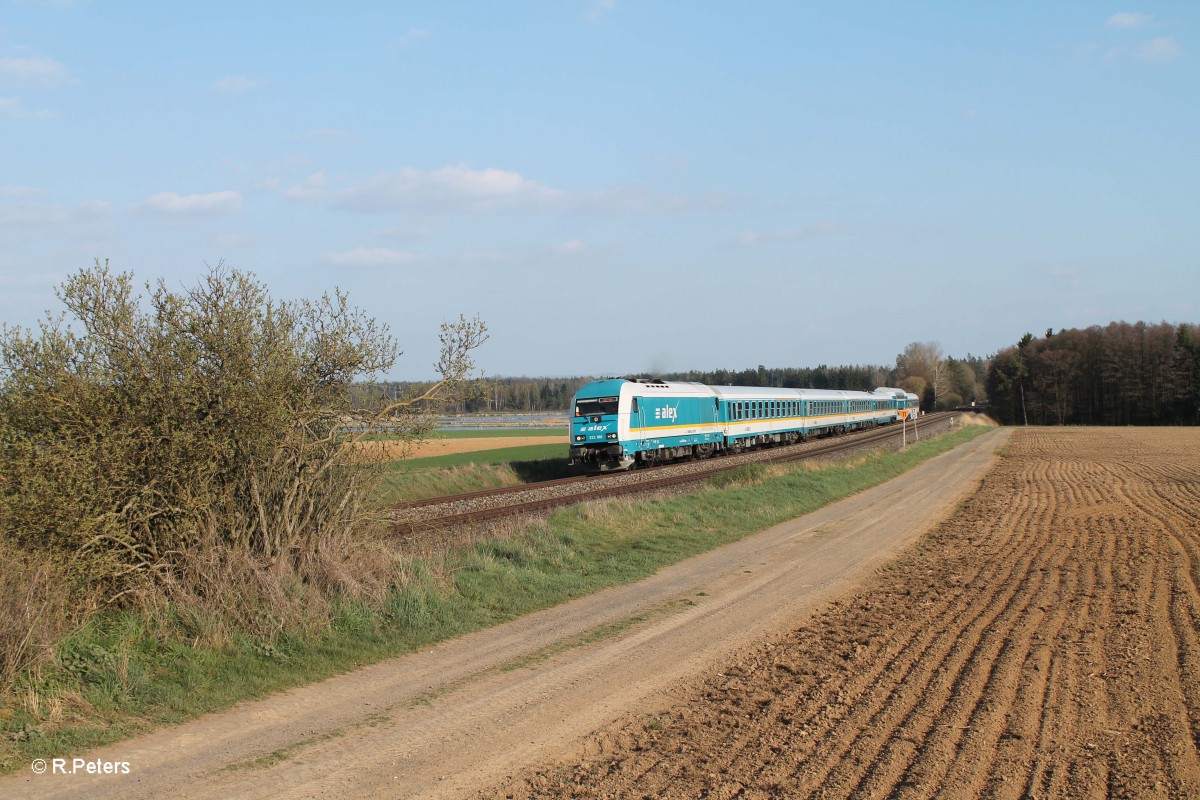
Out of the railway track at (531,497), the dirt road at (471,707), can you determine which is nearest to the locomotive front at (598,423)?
the railway track at (531,497)

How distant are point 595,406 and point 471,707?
→ 2326 cm

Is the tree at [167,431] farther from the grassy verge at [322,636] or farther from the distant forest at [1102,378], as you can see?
the distant forest at [1102,378]

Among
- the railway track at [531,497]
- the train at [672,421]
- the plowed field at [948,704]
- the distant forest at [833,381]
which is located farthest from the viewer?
the distant forest at [833,381]

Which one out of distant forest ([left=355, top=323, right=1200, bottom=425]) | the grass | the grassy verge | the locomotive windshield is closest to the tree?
the grassy verge

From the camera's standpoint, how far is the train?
2994 centimetres

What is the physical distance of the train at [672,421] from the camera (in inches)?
1179

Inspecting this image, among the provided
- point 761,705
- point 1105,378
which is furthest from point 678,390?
point 1105,378

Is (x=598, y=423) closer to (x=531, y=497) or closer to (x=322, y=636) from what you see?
(x=531, y=497)

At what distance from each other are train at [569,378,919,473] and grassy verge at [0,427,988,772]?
12442mm

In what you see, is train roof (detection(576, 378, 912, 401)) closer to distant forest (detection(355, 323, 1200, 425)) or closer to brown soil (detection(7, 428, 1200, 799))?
brown soil (detection(7, 428, 1200, 799))

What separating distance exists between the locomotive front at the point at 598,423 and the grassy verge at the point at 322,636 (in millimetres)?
12186

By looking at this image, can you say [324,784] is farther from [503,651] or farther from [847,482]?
[847,482]

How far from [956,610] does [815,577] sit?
8.04ft

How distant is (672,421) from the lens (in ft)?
111
